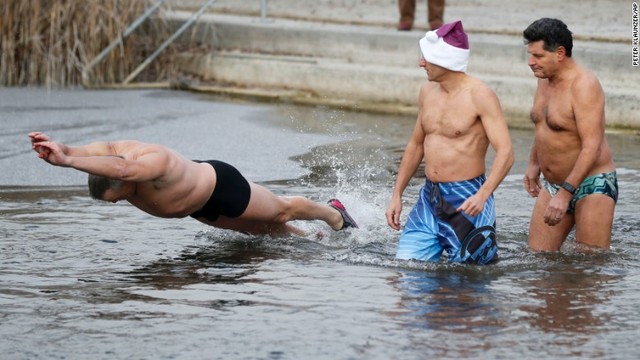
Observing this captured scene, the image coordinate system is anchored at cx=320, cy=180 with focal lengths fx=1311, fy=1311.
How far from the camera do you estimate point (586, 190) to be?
24.9 feet

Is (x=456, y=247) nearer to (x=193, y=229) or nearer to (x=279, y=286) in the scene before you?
(x=279, y=286)

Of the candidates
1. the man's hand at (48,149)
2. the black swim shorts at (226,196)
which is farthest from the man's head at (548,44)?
the man's hand at (48,149)

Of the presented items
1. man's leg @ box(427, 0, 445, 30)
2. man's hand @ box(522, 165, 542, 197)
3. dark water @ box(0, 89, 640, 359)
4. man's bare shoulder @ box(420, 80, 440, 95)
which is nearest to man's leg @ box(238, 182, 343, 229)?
dark water @ box(0, 89, 640, 359)

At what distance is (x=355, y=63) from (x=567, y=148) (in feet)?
26.0

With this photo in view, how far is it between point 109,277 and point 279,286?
1001mm

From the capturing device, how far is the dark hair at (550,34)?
734 centimetres

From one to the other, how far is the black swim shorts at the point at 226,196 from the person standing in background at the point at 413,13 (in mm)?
7771

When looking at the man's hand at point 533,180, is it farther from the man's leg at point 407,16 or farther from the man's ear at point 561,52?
the man's leg at point 407,16

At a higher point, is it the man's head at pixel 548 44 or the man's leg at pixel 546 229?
the man's head at pixel 548 44

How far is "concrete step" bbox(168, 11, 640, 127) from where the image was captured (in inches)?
525

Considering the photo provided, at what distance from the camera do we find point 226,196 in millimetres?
7758

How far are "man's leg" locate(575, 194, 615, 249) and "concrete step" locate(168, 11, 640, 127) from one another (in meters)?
5.24

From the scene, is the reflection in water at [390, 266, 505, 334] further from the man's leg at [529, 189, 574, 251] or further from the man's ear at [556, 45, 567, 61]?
the man's ear at [556, 45, 567, 61]

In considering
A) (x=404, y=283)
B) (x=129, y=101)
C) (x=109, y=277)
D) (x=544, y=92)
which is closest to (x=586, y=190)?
(x=544, y=92)
